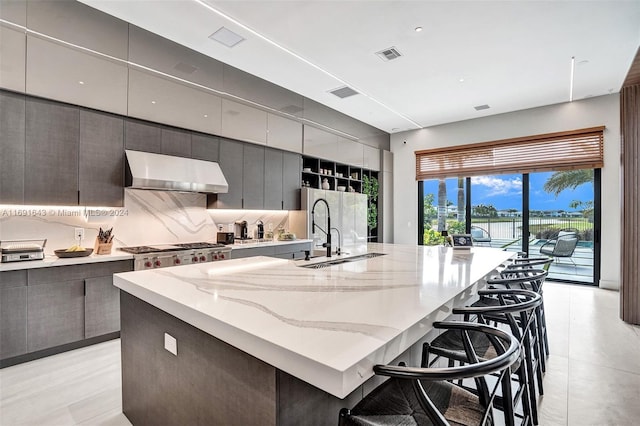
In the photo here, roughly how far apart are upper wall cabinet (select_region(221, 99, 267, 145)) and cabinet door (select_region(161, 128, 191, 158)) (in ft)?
1.75

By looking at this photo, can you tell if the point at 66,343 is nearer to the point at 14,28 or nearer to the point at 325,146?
the point at 14,28

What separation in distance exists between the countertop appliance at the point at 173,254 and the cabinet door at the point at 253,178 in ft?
2.83

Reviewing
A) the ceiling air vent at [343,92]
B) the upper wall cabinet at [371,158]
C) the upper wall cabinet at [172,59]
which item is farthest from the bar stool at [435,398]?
the upper wall cabinet at [371,158]

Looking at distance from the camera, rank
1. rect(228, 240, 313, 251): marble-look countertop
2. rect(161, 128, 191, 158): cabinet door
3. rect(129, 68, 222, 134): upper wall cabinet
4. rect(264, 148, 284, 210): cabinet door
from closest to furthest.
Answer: rect(129, 68, 222, 134): upper wall cabinet
rect(161, 128, 191, 158): cabinet door
rect(228, 240, 313, 251): marble-look countertop
rect(264, 148, 284, 210): cabinet door

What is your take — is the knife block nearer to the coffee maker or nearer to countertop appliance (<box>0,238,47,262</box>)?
countertop appliance (<box>0,238,47,262</box>)

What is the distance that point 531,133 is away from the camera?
19.9 ft

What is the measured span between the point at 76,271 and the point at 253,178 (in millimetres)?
2449

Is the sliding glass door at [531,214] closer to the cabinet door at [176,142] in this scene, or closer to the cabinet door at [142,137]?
the cabinet door at [176,142]

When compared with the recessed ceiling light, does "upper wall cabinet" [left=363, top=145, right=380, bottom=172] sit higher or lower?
lower

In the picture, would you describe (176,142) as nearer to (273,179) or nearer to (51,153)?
(51,153)

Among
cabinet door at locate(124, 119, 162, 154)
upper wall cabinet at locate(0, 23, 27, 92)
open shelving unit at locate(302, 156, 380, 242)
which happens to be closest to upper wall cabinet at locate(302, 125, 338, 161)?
open shelving unit at locate(302, 156, 380, 242)

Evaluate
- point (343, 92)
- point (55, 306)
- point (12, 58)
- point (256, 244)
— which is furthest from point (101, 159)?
point (343, 92)

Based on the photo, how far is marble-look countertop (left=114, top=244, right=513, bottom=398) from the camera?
89 centimetres

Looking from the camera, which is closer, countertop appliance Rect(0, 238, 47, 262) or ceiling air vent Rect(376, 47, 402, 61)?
countertop appliance Rect(0, 238, 47, 262)
